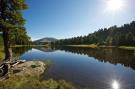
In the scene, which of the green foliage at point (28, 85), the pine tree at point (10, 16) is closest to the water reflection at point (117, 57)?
the green foliage at point (28, 85)

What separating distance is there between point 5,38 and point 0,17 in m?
3.00

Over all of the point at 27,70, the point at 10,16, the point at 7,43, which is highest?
the point at 10,16

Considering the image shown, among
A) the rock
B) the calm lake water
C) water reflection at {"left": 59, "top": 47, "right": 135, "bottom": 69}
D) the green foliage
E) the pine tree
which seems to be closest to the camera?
the green foliage

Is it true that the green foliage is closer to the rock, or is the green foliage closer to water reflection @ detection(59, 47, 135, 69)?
the rock

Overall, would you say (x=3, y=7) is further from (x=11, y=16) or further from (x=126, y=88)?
(x=126, y=88)

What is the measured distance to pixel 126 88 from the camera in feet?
64.4

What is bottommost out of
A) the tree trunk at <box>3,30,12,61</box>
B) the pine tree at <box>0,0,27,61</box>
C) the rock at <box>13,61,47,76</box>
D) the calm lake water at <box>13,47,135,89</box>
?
the calm lake water at <box>13,47,135,89</box>

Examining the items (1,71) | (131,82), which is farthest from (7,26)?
(131,82)

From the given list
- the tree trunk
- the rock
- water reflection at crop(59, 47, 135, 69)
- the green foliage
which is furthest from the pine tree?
water reflection at crop(59, 47, 135, 69)

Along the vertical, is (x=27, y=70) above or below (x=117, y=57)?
above

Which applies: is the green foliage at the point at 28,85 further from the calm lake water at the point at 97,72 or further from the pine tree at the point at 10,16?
the pine tree at the point at 10,16

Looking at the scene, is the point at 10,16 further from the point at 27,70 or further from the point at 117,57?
the point at 117,57

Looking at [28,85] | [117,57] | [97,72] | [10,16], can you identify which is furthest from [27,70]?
[117,57]

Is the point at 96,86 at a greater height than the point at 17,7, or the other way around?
the point at 17,7
